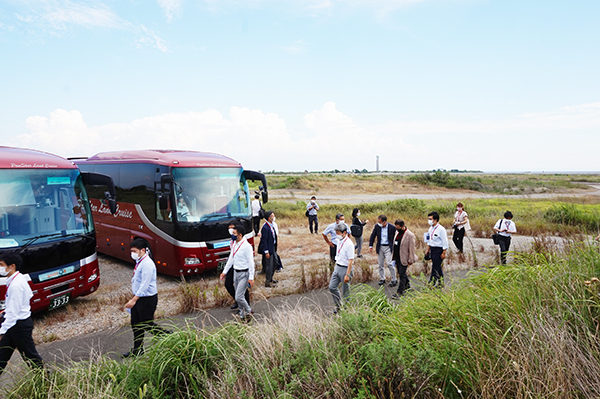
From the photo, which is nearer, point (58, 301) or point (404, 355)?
point (404, 355)

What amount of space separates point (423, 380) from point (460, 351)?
590 millimetres

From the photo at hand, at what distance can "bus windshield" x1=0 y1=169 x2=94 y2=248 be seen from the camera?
6625 millimetres

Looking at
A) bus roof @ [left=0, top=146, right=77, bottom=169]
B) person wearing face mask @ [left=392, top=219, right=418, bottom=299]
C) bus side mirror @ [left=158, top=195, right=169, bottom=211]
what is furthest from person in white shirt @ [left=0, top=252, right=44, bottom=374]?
person wearing face mask @ [left=392, top=219, right=418, bottom=299]

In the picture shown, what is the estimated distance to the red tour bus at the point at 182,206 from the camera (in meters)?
9.40

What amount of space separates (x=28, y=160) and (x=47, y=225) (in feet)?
4.50

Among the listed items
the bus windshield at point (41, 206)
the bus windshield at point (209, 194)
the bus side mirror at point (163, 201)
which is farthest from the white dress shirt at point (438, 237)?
the bus windshield at point (41, 206)

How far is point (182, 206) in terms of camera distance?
9.52 metres

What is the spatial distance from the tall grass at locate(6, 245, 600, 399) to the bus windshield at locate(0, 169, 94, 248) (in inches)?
150

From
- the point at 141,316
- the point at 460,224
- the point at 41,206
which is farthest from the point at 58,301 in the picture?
the point at 460,224

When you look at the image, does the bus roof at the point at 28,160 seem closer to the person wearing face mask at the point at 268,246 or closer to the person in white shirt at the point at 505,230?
the person wearing face mask at the point at 268,246

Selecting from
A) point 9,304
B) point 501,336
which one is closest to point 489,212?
point 501,336

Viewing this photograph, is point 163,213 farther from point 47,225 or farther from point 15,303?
point 15,303

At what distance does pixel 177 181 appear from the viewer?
953 centimetres

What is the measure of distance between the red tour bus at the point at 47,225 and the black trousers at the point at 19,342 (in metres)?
1.91
